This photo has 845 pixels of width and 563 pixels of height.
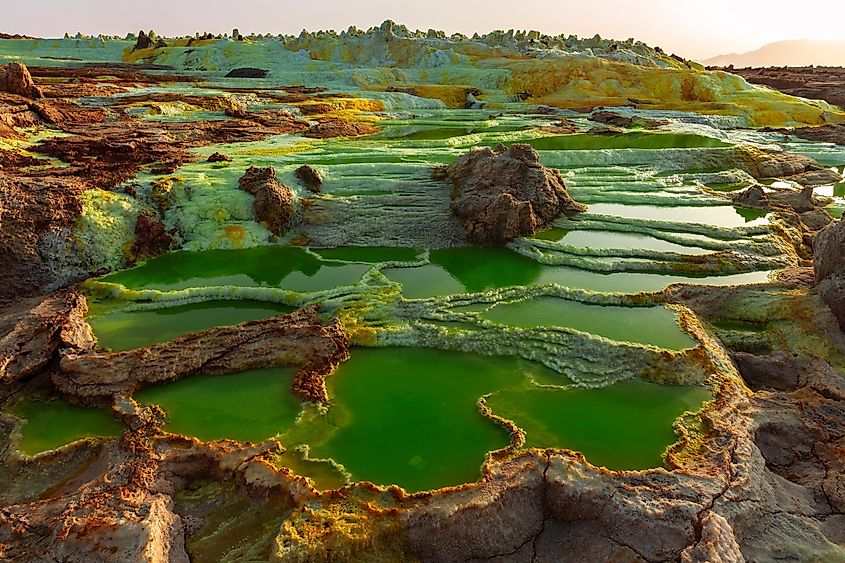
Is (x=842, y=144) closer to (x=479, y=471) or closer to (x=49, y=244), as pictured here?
(x=479, y=471)

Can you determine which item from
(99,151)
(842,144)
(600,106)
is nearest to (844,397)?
(99,151)

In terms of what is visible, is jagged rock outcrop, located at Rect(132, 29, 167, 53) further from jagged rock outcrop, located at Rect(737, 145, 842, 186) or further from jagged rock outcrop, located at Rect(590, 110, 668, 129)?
jagged rock outcrop, located at Rect(737, 145, 842, 186)

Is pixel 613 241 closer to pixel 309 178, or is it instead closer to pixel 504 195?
pixel 504 195

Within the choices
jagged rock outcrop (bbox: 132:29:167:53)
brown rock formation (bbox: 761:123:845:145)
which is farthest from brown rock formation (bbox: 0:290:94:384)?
jagged rock outcrop (bbox: 132:29:167:53)

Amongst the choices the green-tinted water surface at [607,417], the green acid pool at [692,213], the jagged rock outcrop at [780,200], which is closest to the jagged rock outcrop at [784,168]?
the jagged rock outcrop at [780,200]

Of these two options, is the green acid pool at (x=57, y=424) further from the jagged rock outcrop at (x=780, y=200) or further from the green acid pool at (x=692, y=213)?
the jagged rock outcrop at (x=780, y=200)
